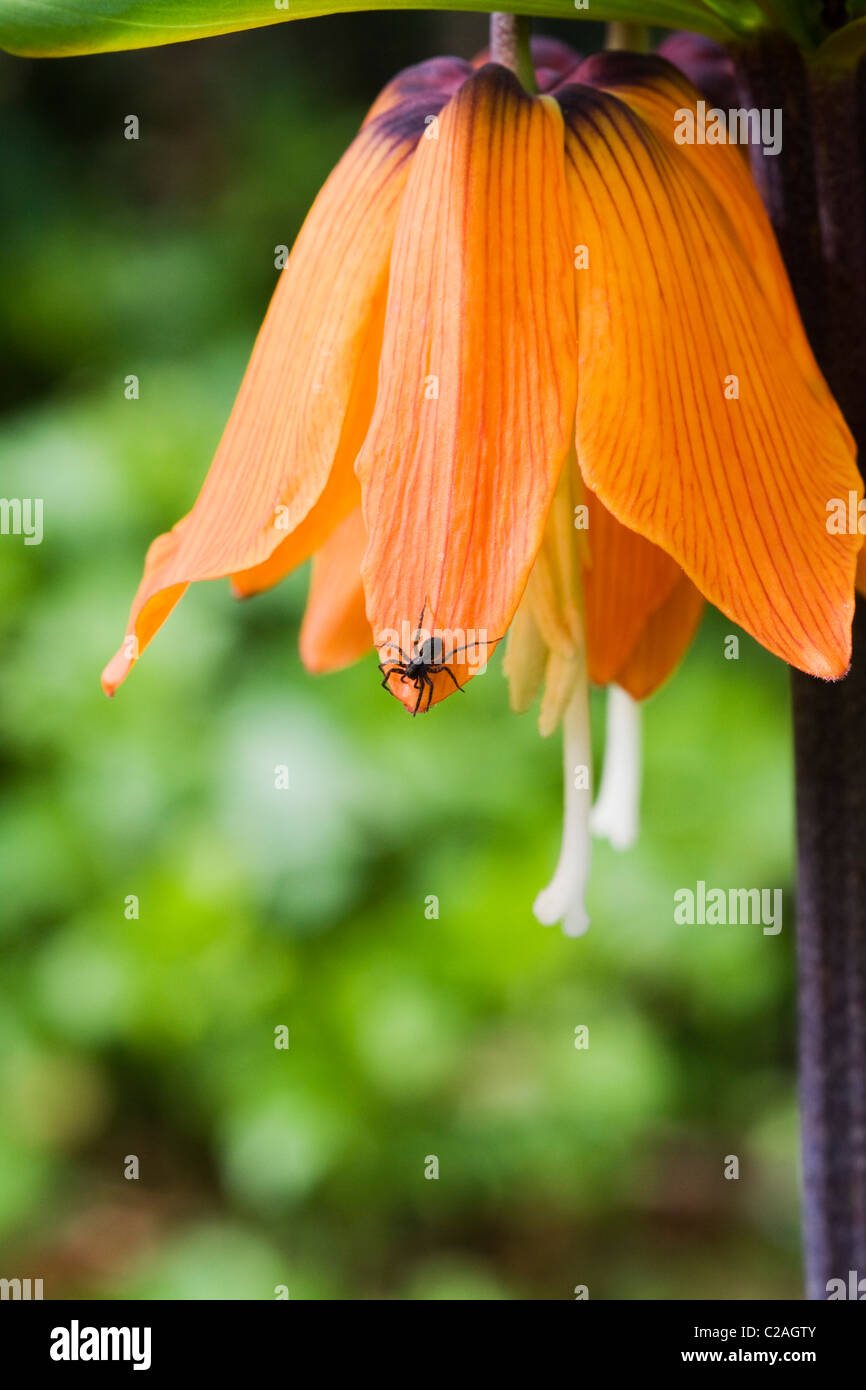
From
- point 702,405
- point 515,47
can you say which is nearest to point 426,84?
point 515,47

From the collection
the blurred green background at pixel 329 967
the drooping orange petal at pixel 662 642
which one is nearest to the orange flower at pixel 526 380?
the drooping orange petal at pixel 662 642

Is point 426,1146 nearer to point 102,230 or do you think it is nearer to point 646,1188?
point 646,1188

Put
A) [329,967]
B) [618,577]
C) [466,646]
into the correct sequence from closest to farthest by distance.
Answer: [466,646], [618,577], [329,967]

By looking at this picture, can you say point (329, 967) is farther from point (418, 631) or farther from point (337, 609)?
point (418, 631)

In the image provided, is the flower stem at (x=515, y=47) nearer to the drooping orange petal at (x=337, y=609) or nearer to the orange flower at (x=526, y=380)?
the orange flower at (x=526, y=380)
